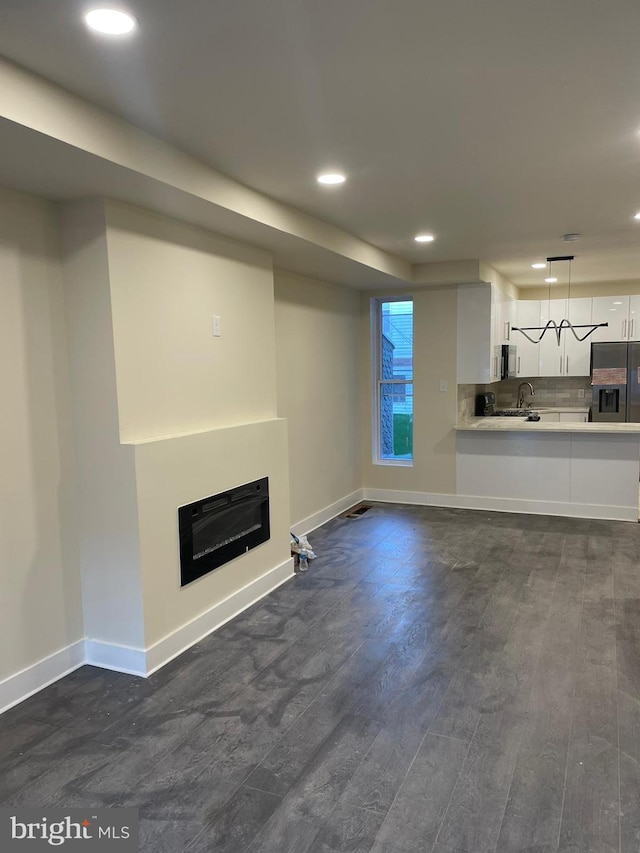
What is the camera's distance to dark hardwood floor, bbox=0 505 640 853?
1866mm

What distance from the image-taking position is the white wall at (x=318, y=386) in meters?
4.76

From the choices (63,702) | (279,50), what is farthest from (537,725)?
(279,50)

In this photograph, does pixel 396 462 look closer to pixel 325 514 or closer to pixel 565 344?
pixel 325 514

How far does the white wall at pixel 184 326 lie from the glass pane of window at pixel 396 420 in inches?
97.5

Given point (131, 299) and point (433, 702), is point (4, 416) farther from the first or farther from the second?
point (433, 702)

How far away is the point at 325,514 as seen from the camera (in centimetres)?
545

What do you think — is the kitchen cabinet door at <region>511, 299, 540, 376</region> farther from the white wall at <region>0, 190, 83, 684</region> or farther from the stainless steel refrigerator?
the white wall at <region>0, 190, 83, 684</region>

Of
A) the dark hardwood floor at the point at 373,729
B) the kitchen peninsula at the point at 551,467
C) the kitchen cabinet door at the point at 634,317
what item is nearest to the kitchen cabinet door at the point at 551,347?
the kitchen cabinet door at the point at 634,317

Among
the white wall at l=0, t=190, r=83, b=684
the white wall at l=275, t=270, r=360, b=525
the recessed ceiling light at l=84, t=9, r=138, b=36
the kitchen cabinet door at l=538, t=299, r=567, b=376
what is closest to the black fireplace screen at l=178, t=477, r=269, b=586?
the white wall at l=0, t=190, r=83, b=684

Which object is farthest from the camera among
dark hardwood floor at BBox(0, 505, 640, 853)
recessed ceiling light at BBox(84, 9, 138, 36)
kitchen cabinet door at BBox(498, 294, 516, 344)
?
kitchen cabinet door at BBox(498, 294, 516, 344)

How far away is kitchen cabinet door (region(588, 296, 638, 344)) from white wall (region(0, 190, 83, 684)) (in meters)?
6.20

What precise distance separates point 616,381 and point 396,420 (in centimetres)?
288

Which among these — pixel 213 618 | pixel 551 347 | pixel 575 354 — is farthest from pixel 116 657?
pixel 575 354

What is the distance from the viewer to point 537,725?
236 cm
